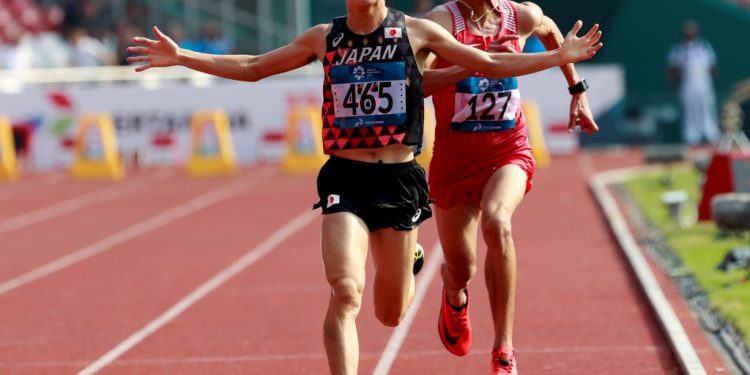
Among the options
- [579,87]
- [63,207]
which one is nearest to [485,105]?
[579,87]

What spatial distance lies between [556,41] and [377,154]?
1628 mm

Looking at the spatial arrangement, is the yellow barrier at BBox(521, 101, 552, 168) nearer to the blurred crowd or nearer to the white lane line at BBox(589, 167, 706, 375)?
the white lane line at BBox(589, 167, 706, 375)

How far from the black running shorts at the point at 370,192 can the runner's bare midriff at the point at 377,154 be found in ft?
0.06

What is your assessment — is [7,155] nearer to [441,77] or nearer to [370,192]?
[441,77]

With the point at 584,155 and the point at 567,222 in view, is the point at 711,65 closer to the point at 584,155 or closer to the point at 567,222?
the point at 584,155

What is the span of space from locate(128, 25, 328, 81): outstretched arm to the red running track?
2.21m

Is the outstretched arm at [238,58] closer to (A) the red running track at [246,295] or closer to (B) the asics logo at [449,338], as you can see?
(B) the asics logo at [449,338]

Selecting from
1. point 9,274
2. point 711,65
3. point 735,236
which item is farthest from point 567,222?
point 711,65

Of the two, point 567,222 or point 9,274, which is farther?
point 567,222

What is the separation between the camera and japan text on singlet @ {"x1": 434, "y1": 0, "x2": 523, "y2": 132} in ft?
25.1

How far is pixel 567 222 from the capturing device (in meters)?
16.1

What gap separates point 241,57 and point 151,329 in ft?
12.5

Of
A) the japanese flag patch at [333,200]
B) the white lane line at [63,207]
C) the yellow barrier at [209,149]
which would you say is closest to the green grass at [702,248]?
the japanese flag patch at [333,200]

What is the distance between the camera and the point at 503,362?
716cm
